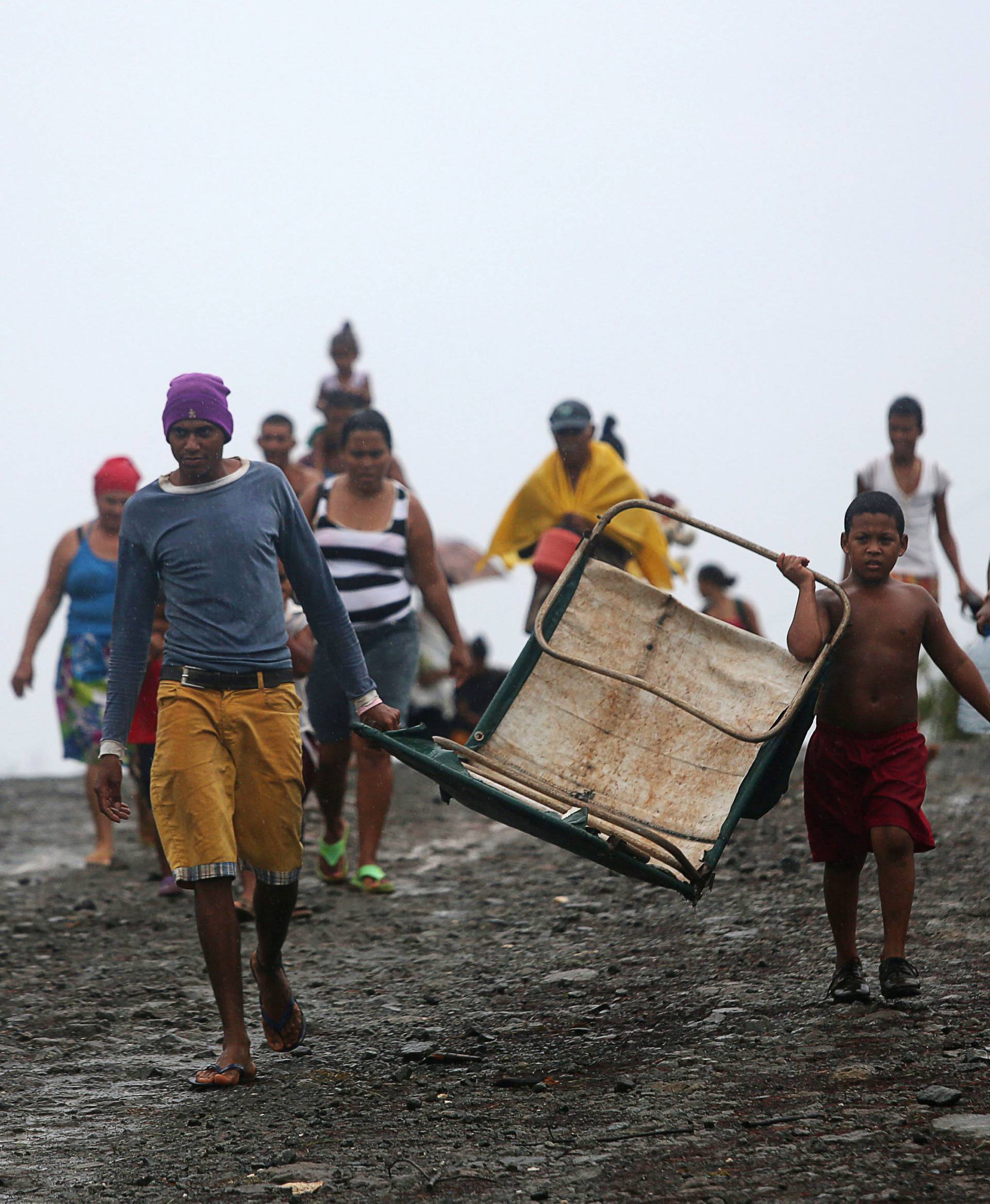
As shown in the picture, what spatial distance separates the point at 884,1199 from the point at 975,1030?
1.31 m

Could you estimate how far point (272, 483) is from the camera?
16.3 ft

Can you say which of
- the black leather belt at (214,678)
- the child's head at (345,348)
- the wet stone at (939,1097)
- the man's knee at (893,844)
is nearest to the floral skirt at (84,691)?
the child's head at (345,348)

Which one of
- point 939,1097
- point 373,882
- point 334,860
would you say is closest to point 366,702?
point 939,1097

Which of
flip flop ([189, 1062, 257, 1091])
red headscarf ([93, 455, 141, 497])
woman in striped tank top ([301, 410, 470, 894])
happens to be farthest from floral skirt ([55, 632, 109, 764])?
flip flop ([189, 1062, 257, 1091])

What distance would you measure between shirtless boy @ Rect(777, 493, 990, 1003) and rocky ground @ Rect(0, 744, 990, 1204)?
1.35ft

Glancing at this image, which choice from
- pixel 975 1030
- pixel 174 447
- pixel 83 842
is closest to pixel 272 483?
pixel 174 447

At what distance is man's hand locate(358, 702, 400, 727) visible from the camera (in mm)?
5082

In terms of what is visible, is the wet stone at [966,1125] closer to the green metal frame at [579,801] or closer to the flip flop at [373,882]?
the green metal frame at [579,801]

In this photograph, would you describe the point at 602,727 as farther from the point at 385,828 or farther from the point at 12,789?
the point at 12,789

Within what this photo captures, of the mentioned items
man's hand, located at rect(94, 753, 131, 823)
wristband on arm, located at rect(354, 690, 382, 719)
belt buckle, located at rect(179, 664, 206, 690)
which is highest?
belt buckle, located at rect(179, 664, 206, 690)

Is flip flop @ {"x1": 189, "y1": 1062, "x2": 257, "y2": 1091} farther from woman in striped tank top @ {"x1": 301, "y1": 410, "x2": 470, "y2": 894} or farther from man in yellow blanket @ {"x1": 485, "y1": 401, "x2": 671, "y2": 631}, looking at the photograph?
man in yellow blanket @ {"x1": 485, "y1": 401, "x2": 671, "y2": 631}

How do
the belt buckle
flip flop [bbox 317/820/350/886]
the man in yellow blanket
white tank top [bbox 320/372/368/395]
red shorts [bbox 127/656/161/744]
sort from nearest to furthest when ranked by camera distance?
1. the belt buckle
2. red shorts [bbox 127/656/161/744]
3. flip flop [bbox 317/820/350/886]
4. the man in yellow blanket
5. white tank top [bbox 320/372/368/395]

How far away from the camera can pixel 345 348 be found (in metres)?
12.1

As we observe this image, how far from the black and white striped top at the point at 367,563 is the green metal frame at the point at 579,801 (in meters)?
2.48
